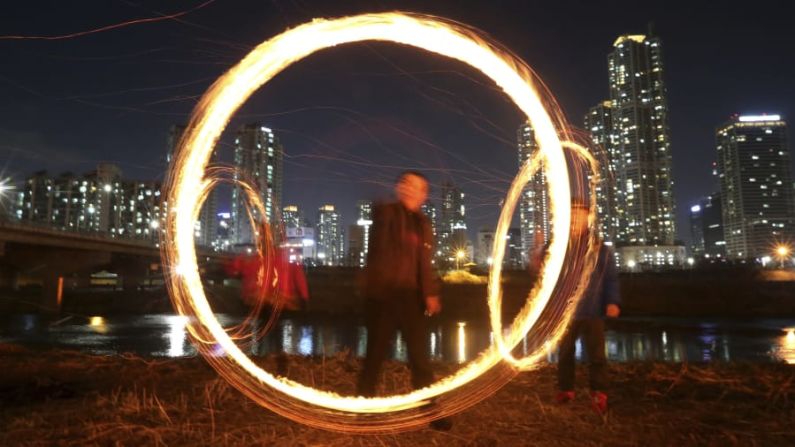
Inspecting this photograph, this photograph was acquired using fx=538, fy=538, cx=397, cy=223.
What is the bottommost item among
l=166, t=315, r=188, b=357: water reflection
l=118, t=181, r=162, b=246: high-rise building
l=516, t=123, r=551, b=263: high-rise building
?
l=166, t=315, r=188, b=357: water reflection

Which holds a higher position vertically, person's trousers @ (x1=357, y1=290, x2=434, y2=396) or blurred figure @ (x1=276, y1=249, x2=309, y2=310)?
blurred figure @ (x1=276, y1=249, x2=309, y2=310)

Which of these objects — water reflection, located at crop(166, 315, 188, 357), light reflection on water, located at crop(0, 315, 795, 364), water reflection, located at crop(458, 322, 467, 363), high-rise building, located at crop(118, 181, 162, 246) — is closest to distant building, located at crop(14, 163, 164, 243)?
high-rise building, located at crop(118, 181, 162, 246)

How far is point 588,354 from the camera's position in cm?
561

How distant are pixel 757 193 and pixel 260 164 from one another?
212 m

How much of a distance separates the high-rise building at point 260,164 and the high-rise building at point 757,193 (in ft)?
609

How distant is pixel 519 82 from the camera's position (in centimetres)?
657

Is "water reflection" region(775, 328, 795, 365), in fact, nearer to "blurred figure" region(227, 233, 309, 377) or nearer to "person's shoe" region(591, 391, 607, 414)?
"person's shoe" region(591, 391, 607, 414)

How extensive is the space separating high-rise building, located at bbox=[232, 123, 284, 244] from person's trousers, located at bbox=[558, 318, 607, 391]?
4.24m

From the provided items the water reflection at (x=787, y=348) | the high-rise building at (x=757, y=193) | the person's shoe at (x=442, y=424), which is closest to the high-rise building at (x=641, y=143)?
the high-rise building at (x=757, y=193)

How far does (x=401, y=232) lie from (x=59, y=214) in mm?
149022

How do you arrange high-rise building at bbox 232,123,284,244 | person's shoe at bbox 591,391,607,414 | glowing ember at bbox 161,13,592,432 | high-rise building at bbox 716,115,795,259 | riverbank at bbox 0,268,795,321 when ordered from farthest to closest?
high-rise building at bbox 716,115,795,259 → riverbank at bbox 0,268,795,321 → high-rise building at bbox 232,123,284,244 → glowing ember at bbox 161,13,592,432 → person's shoe at bbox 591,391,607,414

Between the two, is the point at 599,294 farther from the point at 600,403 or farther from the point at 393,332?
the point at 393,332

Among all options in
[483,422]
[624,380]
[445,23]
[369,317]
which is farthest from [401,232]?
[624,380]

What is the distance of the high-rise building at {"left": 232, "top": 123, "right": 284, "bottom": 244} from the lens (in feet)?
30.7
